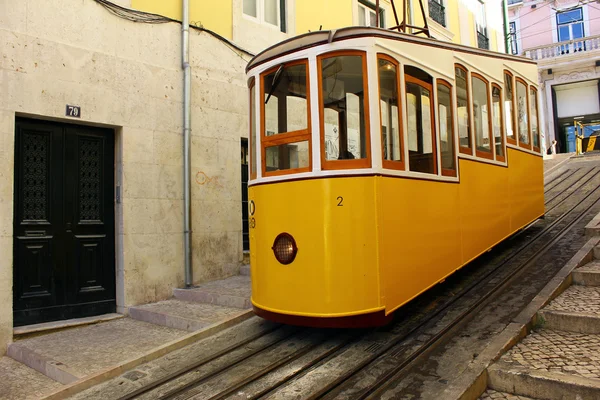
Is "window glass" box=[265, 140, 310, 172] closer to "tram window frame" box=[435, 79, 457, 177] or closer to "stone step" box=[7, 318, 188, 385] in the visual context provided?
"tram window frame" box=[435, 79, 457, 177]

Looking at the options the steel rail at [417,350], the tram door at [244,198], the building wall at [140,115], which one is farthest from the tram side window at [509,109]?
the tram door at [244,198]

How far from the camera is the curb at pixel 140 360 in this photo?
3.95 meters

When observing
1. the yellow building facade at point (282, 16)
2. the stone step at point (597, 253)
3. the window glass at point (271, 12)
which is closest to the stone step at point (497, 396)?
the stone step at point (597, 253)

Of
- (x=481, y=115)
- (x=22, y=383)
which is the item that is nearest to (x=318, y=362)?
(x=22, y=383)

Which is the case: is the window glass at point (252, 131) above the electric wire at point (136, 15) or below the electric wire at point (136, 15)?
below

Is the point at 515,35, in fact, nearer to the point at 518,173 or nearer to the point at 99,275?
the point at 518,173

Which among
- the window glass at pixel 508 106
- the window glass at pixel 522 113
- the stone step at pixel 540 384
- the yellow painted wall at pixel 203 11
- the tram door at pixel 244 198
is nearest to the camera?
the stone step at pixel 540 384

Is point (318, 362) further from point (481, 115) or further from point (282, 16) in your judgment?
point (282, 16)

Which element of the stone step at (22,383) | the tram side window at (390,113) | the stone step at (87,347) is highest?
the tram side window at (390,113)

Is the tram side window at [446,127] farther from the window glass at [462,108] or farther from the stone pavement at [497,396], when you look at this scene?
the stone pavement at [497,396]

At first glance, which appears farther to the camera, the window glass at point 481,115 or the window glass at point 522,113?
the window glass at point 522,113

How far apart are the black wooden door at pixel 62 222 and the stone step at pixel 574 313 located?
5386 millimetres

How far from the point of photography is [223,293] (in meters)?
6.25

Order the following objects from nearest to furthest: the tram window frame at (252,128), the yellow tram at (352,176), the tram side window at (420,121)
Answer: the yellow tram at (352,176)
the tram side window at (420,121)
the tram window frame at (252,128)
